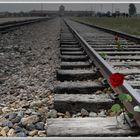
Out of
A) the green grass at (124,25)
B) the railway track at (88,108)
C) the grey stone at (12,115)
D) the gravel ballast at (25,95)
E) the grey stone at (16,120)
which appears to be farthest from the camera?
the green grass at (124,25)

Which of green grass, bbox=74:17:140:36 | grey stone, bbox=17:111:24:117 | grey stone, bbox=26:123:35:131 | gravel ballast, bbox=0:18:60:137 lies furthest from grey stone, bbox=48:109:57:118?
green grass, bbox=74:17:140:36

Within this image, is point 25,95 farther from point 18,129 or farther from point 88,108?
point 18,129

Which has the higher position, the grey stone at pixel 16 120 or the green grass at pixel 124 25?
the grey stone at pixel 16 120

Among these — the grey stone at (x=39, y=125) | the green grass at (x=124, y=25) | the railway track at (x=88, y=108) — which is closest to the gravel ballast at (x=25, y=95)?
the grey stone at (x=39, y=125)

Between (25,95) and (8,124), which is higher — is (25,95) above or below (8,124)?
below

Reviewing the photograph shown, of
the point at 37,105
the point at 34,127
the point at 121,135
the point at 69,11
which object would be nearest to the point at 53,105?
the point at 37,105

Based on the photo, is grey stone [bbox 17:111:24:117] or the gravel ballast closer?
the gravel ballast

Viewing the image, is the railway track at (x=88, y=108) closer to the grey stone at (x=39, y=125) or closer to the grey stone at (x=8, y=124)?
the grey stone at (x=39, y=125)

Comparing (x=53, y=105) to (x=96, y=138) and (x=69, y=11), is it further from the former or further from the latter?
(x=69, y=11)

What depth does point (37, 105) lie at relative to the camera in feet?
14.0

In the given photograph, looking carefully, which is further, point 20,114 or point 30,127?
point 20,114

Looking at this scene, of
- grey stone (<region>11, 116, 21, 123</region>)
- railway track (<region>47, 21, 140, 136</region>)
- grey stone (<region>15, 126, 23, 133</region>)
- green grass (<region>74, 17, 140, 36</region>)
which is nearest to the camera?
railway track (<region>47, 21, 140, 136</region>)

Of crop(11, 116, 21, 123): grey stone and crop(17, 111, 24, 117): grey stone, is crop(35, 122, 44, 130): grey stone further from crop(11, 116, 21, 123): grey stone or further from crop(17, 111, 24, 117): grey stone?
crop(17, 111, 24, 117): grey stone

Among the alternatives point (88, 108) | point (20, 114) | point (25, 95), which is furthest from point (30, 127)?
point (25, 95)
